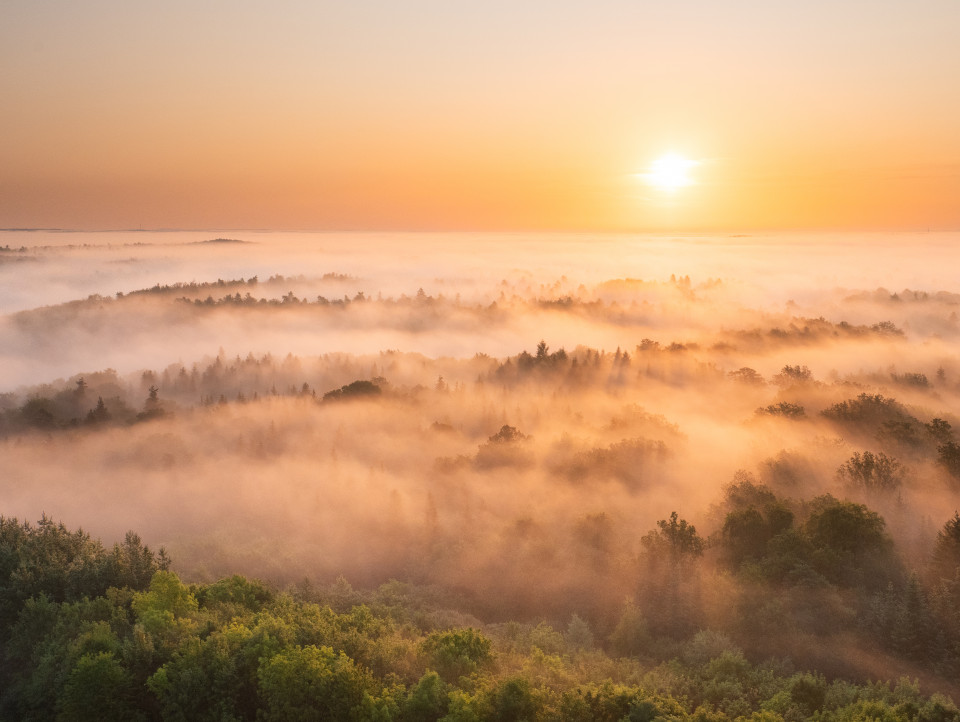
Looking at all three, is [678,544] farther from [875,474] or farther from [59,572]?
[59,572]

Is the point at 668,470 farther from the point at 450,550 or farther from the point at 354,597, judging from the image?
the point at 354,597

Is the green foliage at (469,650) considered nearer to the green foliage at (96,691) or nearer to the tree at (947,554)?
the green foliage at (96,691)

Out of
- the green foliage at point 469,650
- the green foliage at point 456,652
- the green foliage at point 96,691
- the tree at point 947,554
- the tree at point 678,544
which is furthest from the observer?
the tree at point 678,544

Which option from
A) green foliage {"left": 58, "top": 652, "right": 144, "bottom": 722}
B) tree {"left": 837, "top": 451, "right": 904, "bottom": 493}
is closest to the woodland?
green foliage {"left": 58, "top": 652, "right": 144, "bottom": 722}

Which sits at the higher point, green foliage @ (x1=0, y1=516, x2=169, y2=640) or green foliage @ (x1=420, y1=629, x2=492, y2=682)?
green foliage @ (x1=0, y1=516, x2=169, y2=640)

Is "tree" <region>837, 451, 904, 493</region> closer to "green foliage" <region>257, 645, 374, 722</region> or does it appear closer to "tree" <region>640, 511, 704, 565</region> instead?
"tree" <region>640, 511, 704, 565</region>

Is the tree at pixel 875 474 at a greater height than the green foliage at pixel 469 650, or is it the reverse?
the tree at pixel 875 474

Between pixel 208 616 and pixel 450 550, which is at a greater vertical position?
pixel 208 616

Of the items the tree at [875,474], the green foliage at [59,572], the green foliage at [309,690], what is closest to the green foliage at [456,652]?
the green foliage at [309,690]

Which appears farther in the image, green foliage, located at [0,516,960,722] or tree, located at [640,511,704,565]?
tree, located at [640,511,704,565]

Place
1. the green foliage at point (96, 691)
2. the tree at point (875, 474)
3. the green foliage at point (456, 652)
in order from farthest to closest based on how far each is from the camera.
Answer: the tree at point (875, 474), the green foliage at point (456, 652), the green foliage at point (96, 691)

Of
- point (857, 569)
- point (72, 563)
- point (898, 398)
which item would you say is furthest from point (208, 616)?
point (898, 398)
